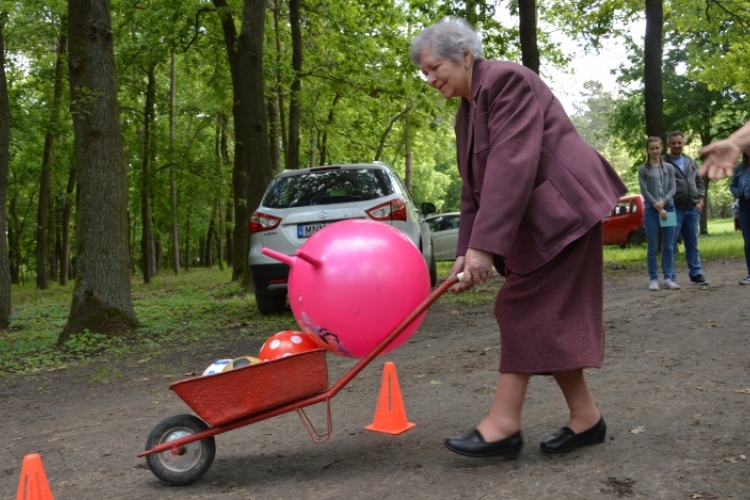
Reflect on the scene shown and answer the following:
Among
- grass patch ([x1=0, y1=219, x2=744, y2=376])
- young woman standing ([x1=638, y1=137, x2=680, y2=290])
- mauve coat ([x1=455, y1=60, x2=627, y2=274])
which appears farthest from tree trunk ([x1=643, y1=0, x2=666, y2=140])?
mauve coat ([x1=455, y1=60, x2=627, y2=274])

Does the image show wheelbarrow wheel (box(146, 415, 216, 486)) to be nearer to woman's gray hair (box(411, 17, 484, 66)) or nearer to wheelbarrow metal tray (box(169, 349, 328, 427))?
wheelbarrow metal tray (box(169, 349, 328, 427))

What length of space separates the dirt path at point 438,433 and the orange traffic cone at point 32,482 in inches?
15.9

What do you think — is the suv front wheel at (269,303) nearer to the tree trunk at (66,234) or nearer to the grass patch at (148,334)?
the grass patch at (148,334)

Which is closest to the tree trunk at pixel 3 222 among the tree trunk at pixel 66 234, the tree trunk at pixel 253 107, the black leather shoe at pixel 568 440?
the tree trunk at pixel 253 107

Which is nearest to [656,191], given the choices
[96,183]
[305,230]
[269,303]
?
[305,230]

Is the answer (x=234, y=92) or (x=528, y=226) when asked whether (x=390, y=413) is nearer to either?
(x=528, y=226)

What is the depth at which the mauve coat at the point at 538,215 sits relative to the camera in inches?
129

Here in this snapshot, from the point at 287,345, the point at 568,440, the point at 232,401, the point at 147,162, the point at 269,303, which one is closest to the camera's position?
the point at 232,401

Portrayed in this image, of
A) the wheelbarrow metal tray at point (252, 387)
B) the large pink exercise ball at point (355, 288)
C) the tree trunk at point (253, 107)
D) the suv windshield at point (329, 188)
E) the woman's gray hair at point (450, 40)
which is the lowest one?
the wheelbarrow metal tray at point (252, 387)

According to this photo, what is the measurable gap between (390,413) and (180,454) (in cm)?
122

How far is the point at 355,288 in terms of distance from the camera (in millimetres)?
3551

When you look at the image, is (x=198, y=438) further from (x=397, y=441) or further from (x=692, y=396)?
(x=692, y=396)

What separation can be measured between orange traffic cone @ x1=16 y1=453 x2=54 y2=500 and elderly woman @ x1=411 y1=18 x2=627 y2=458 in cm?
176

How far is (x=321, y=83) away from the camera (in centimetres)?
1828
